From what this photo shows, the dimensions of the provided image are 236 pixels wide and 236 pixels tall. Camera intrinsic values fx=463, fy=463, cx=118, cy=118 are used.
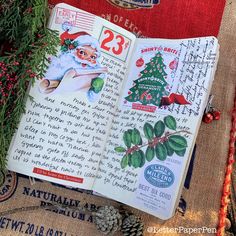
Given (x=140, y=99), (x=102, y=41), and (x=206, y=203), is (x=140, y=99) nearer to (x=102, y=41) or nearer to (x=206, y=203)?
(x=102, y=41)

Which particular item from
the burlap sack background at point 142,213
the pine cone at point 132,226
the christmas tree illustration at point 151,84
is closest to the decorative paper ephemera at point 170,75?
the christmas tree illustration at point 151,84

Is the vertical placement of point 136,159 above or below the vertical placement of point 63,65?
below

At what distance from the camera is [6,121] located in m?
0.86

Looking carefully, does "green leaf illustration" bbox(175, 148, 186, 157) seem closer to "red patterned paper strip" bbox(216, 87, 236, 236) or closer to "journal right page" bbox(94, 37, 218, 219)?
"journal right page" bbox(94, 37, 218, 219)

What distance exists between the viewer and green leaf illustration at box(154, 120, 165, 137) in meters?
0.88

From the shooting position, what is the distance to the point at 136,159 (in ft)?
2.92

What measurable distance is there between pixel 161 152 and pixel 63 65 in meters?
0.25

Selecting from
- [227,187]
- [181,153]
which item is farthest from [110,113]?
[227,187]

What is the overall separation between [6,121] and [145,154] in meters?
0.27

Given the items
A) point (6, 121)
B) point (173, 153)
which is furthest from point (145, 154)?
point (6, 121)

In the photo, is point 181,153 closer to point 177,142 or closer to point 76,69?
point 177,142

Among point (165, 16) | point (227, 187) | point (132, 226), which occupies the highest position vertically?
point (165, 16)

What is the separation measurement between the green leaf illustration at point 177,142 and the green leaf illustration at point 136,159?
0.07 meters

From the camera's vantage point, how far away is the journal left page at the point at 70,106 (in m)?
0.89
